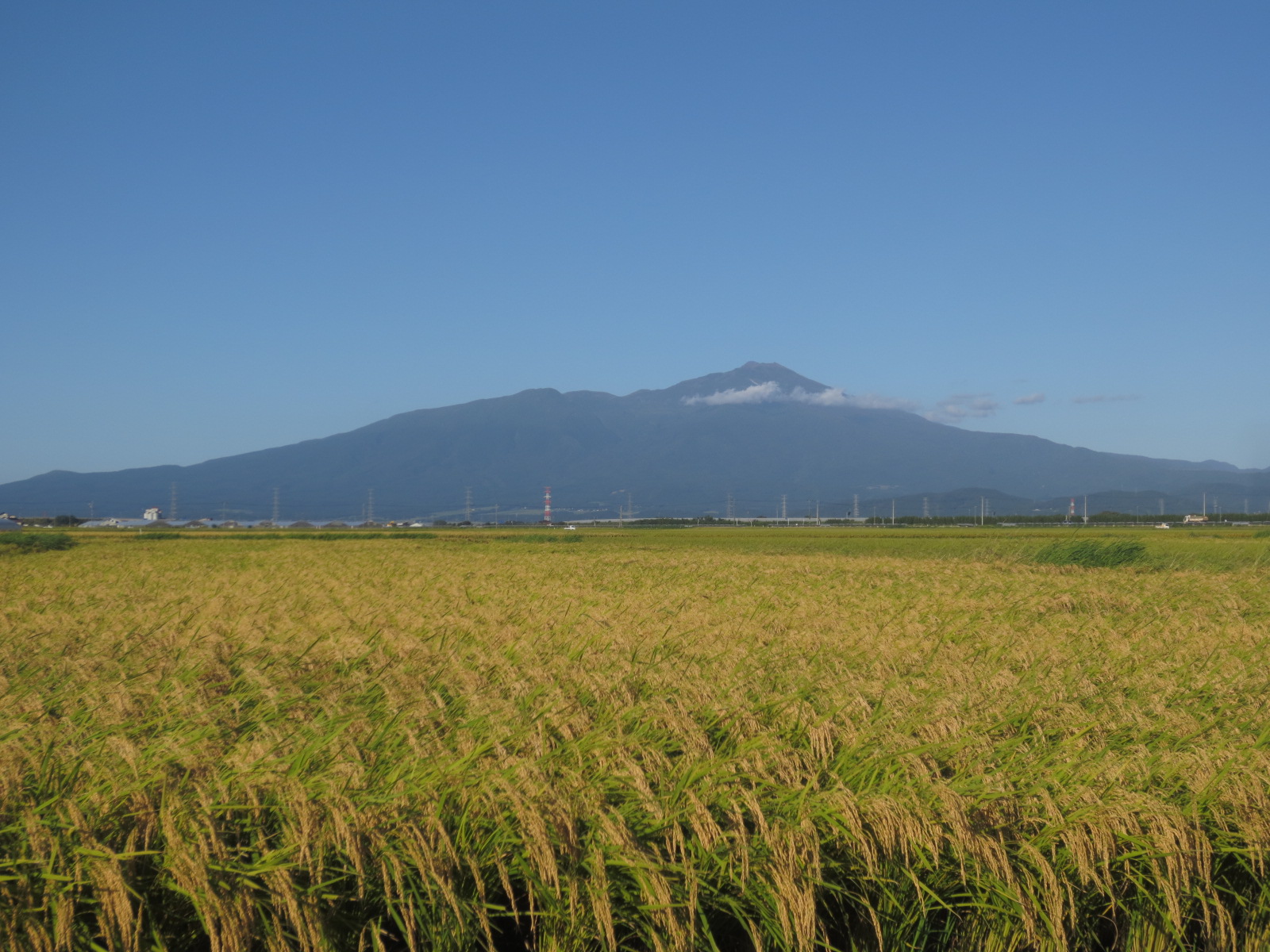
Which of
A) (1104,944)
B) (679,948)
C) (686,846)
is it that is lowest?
(1104,944)

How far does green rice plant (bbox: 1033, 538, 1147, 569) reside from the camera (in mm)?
24375

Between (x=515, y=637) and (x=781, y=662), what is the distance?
7.44 ft

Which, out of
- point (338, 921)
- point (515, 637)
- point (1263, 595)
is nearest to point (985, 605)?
point (1263, 595)

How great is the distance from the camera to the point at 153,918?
290cm

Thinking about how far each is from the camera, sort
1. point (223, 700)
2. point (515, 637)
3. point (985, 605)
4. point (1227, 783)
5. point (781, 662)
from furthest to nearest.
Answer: point (985, 605) < point (515, 637) < point (781, 662) < point (223, 700) < point (1227, 783)

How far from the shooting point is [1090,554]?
2478 cm

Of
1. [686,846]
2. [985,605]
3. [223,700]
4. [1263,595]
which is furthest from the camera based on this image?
[1263,595]

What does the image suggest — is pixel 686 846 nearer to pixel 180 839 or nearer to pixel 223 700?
pixel 180 839

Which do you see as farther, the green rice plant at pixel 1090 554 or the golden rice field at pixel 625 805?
the green rice plant at pixel 1090 554

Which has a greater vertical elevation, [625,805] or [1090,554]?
[625,805]

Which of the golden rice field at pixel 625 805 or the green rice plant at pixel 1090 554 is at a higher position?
the golden rice field at pixel 625 805

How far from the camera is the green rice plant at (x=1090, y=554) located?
80.0ft

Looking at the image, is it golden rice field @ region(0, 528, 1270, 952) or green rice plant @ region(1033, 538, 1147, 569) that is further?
green rice plant @ region(1033, 538, 1147, 569)

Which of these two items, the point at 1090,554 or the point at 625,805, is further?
the point at 1090,554
